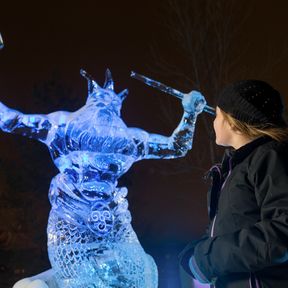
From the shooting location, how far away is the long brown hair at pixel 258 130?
1.57 m

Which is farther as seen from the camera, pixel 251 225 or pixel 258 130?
pixel 258 130

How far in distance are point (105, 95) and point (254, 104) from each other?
130 centimetres

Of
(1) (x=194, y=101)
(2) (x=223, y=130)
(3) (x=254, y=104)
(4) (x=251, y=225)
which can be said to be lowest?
(1) (x=194, y=101)

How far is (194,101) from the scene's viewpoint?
2.88 m

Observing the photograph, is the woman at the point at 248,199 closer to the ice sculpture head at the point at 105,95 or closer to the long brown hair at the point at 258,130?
the long brown hair at the point at 258,130

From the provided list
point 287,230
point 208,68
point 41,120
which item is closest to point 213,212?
point 287,230

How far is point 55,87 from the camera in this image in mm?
10625

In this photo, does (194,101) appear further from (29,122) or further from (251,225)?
(251,225)

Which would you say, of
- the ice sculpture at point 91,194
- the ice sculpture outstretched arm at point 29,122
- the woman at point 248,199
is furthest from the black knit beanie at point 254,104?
the ice sculpture outstretched arm at point 29,122

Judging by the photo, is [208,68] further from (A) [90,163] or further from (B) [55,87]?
(A) [90,163]

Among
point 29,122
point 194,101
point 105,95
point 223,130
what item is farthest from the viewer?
point 194,101

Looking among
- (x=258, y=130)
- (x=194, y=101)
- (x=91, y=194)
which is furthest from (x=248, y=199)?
(x=194, y=101)

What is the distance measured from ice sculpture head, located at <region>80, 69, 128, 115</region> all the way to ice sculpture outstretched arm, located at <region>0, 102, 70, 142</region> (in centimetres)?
19

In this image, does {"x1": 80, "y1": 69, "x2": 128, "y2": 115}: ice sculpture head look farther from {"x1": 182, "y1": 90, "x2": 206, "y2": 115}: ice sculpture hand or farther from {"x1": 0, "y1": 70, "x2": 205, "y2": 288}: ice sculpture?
{"x1": 182, "y1": 90, "x2": 206, "y2": 115}: ice sculpture hand
